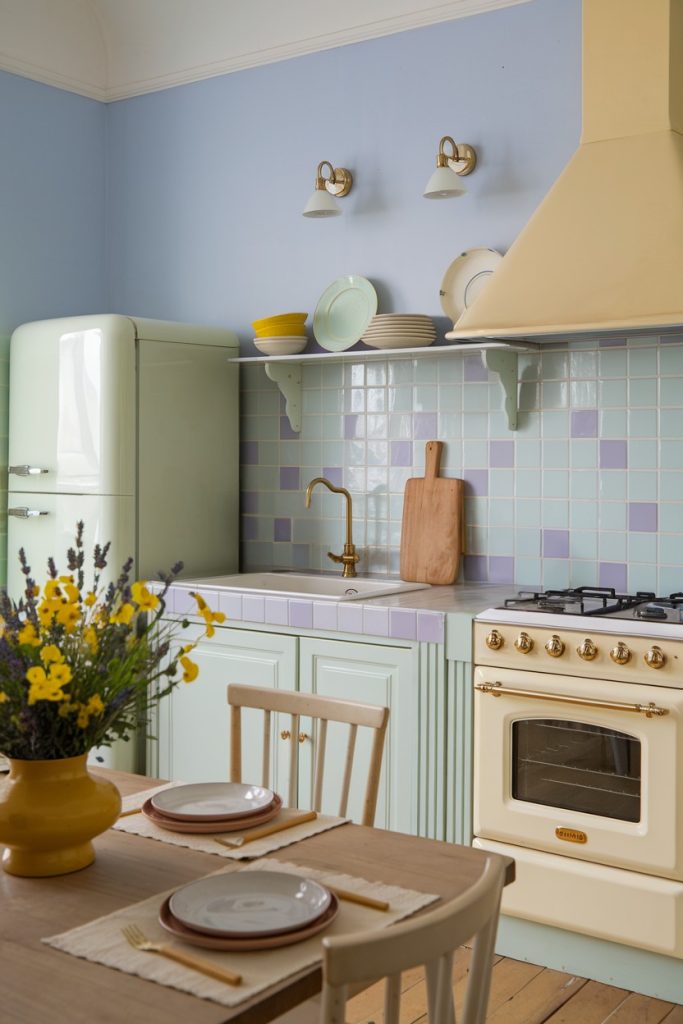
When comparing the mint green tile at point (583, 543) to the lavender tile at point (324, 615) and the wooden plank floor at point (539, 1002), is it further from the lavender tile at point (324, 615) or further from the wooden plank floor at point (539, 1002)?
the wooden plank floor at point (539, 1002)

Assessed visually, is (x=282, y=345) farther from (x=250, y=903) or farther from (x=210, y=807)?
(x=250, y=903)

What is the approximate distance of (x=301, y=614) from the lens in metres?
3.39

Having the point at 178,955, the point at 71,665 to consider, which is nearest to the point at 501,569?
the point at 71,665

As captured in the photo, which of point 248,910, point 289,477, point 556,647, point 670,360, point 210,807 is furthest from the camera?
point 289,477

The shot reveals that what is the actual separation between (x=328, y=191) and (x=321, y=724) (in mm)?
2371

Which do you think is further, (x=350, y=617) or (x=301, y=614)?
(x=301, y=614)

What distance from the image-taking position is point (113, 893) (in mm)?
1578

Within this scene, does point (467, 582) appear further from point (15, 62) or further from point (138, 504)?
point (15, 62)

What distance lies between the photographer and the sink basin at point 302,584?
12.1 ft

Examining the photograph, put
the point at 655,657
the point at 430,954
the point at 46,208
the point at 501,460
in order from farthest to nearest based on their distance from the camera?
1. the point at 46,208
2. the point at 501,460
3. the point at 655,657
4. the point at 430,954

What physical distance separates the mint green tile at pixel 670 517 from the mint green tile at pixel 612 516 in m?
0.11

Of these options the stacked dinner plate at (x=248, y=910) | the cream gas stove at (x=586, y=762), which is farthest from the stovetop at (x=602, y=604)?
the stacked dinner plate at (x=248, y=910)

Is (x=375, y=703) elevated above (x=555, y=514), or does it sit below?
below

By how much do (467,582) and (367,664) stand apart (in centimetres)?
64
